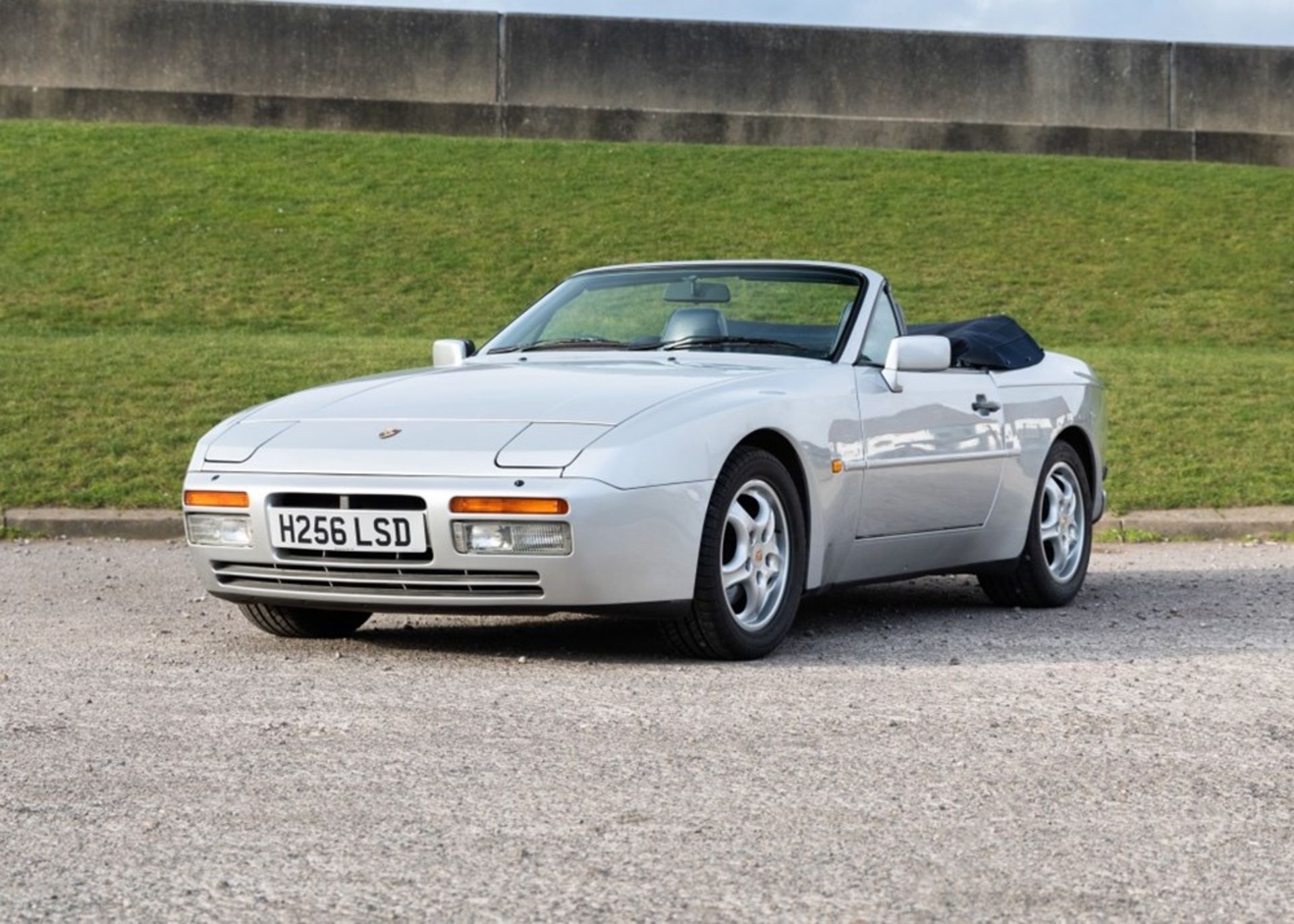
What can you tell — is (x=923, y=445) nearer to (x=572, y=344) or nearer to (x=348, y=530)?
(x=572, y=344)

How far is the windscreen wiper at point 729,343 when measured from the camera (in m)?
7.04

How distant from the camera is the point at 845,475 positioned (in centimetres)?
665

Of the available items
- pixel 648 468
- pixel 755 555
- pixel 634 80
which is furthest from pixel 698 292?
pixel 634 80

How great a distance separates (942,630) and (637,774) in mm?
3043

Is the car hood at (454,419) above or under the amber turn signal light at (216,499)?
above

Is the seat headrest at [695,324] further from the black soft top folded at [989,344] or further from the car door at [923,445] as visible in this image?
the black soft top folded at [989,344]

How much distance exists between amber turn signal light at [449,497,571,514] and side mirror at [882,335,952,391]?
6.00 feet

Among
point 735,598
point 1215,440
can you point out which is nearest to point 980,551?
point 735,598

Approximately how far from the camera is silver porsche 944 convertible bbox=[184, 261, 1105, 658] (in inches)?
226

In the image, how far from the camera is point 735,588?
6199 millimetres

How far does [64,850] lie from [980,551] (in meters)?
4.59

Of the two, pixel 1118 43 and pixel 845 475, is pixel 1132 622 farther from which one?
pixel 1118 43

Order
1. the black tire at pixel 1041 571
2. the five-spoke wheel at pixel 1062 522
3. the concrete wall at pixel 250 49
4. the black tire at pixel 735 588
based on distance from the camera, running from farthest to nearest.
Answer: the concrete wall at pixel 250 49 < the five-spoke wheel at pixel 1062 522 < the black tire at pixel 1041 571 < the black tire at pixel 735 588

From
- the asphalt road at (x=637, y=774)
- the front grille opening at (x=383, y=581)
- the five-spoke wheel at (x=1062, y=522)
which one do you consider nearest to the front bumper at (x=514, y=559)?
the front grille opening at (x=383, y=581)
